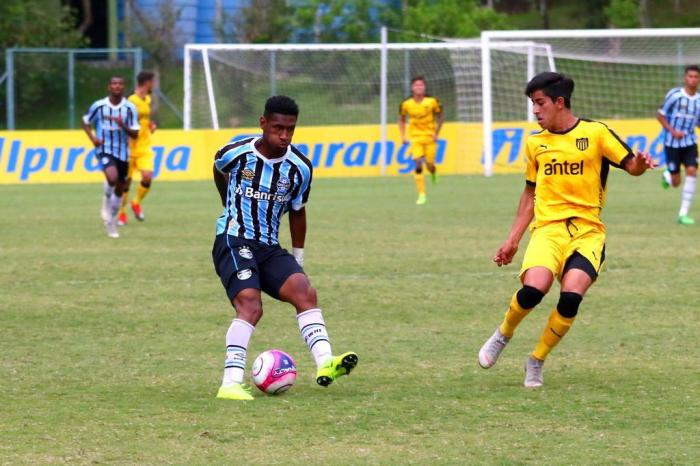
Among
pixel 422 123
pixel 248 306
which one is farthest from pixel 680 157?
pixel 248 306

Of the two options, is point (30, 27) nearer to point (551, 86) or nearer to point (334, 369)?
point (551, 86)

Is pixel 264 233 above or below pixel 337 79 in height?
above

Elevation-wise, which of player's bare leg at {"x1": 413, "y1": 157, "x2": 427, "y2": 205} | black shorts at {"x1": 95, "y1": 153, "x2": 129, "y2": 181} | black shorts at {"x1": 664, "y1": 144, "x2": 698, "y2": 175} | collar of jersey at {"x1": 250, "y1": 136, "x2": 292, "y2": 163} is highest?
collar of jersey at {"x1": 250, "y1": 136, "x2": 292, "y2": 163}

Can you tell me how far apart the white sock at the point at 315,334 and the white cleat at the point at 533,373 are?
3.63 feet

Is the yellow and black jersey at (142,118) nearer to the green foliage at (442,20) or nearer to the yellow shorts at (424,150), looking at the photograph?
the yellow shorts at (424,150)

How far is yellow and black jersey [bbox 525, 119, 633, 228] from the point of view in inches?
301

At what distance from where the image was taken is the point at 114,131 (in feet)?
58.9

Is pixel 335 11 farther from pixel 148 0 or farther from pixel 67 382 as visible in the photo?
pixel 67 382

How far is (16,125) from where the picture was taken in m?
32.8

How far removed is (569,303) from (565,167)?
0.80m

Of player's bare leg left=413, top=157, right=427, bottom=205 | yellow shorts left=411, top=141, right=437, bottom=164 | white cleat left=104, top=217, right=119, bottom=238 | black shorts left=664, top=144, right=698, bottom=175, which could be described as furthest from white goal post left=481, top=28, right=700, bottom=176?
white cleat left=104, top=217, right=119, bottom=238

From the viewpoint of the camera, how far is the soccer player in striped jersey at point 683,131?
703 inches

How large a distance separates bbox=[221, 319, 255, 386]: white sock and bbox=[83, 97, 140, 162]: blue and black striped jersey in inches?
428

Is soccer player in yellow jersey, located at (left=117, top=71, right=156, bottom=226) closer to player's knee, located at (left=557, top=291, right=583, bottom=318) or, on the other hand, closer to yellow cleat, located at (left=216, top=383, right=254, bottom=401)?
yellow cleat, located at (left=216, top=383, right=254, bottom=401)
